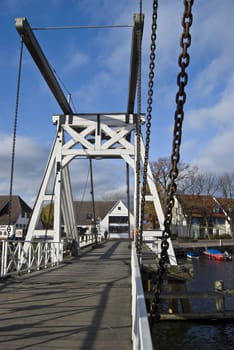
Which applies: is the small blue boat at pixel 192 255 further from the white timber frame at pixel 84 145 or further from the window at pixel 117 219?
the white timber frame at pixel 84 145

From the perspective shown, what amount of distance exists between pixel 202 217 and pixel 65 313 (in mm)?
42637

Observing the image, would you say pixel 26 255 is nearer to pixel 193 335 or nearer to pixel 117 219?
pixel 193 335

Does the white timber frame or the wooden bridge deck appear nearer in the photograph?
the wooden bridge deck

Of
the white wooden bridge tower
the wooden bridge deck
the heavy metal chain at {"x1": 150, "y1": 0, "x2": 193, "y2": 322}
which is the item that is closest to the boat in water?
the white wooden bridge tower

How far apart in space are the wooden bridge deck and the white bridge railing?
491mm

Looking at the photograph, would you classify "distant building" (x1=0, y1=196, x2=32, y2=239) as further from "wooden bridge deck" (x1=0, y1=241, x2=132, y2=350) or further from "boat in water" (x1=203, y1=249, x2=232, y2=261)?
"wooden bridge deck" (x1=0, y1=241, x2=132, y2=350)

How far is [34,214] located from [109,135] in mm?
3338

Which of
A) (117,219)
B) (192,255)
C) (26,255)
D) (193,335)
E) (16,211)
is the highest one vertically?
(16,211)

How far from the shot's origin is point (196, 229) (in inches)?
1778

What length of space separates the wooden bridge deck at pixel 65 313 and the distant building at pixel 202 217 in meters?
36.9

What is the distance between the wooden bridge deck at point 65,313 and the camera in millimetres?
3146

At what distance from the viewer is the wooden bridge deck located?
315 cm

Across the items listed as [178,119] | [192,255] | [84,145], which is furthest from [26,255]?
[192,255]

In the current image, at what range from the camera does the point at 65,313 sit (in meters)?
4.11
